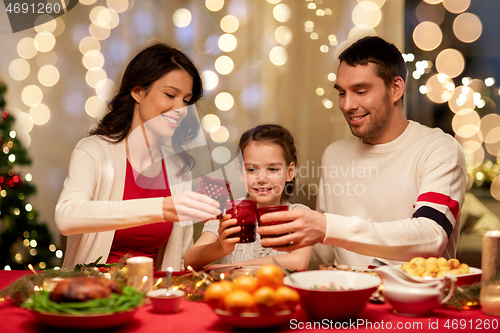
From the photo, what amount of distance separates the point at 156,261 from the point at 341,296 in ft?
5.02

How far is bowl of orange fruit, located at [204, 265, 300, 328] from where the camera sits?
0.95m

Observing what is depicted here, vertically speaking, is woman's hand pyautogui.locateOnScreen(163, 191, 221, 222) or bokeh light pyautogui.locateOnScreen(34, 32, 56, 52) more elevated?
bokeh light pyautogui.locateOnScreen(34, 32, 56, 52)

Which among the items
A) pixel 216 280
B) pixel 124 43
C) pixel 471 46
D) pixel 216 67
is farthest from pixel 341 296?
pixel 471 46

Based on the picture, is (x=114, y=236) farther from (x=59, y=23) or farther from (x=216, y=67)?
(x=59, y=23)

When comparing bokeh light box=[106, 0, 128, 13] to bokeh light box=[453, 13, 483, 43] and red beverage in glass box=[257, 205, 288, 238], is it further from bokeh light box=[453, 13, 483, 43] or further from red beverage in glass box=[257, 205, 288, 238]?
bokeh light box=[453, 13, 483, 43]

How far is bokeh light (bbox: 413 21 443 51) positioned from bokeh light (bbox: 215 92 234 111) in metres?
1.73

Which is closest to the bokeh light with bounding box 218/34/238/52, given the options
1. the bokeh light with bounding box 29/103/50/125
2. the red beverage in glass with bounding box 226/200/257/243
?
the bokeh light with bounding box 29/103/50/125

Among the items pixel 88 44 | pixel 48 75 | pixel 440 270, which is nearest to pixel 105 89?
pixel 88 44

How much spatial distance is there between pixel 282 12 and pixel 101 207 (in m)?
2.22

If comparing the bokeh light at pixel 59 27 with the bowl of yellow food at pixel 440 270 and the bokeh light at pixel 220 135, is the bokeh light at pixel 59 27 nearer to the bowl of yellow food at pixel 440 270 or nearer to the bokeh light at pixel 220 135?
the bokeh light at pixel 220 135

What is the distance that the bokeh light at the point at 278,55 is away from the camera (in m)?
3.27

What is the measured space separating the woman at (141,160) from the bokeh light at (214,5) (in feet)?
3.81

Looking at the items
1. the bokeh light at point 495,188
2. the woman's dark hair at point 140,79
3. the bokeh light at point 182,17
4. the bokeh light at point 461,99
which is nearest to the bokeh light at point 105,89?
the bokeh light at point 182,17

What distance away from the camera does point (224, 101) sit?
3330 millimetres
